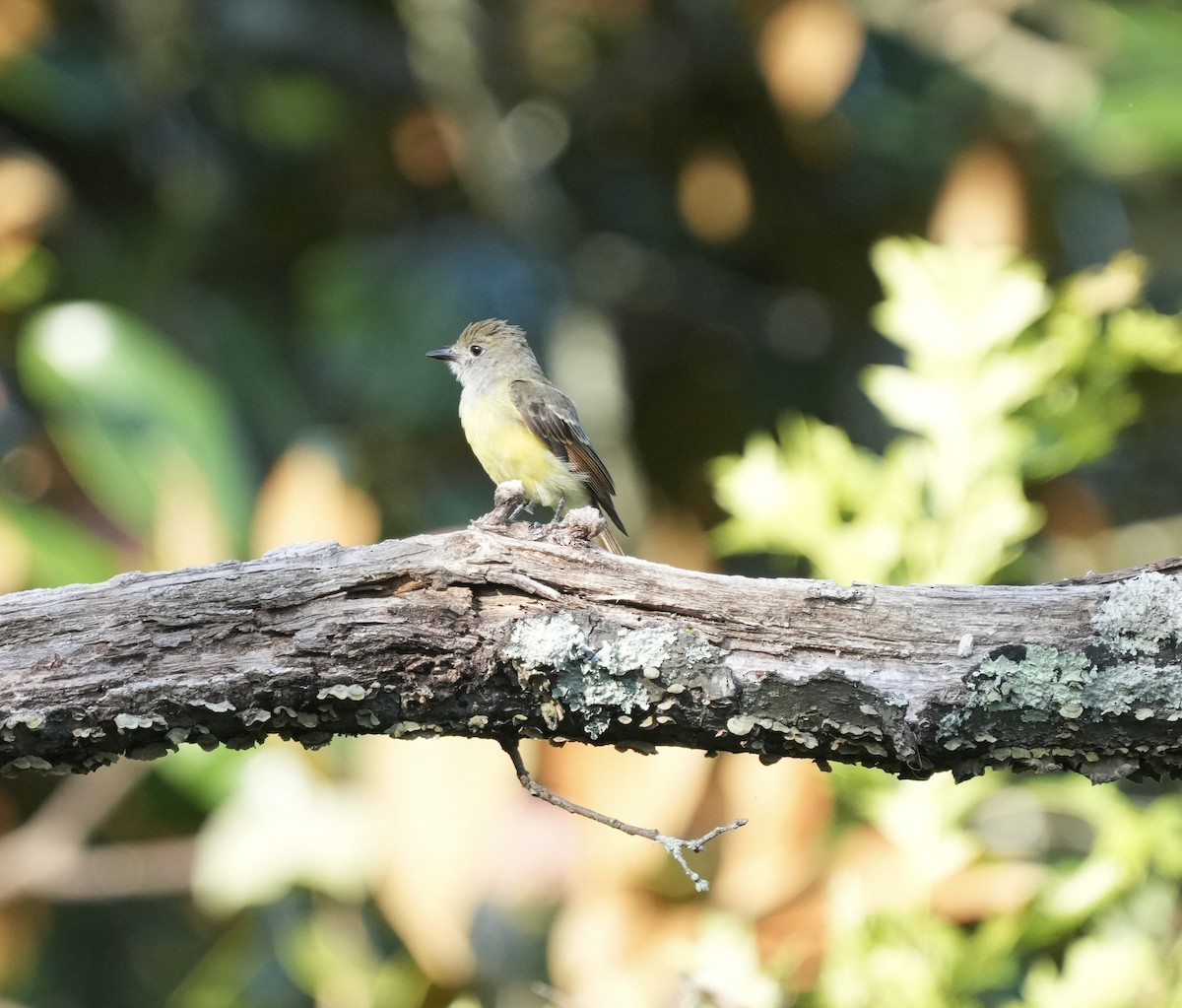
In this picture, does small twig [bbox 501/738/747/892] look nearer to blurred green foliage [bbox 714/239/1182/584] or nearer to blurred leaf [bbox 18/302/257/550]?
blurred green foliage [bbox 714/239/1182/584]

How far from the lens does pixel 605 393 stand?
6633 millimetres

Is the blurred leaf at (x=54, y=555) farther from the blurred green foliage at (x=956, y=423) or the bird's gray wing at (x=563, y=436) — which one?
the blurred green foliage at (x=956, y=423)

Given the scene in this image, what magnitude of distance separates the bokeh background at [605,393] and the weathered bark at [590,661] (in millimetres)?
849

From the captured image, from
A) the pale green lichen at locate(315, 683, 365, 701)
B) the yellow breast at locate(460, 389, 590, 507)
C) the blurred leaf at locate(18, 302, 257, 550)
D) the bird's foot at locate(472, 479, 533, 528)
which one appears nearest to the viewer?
the pale green lichen at locate(315, 683, 365, 701)

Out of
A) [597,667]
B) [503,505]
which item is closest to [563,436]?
[503,505]

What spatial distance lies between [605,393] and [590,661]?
15.1ft

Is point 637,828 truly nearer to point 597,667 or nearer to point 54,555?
point 597,667

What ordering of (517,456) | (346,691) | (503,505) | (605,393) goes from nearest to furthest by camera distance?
(346,691)
(503,505)
(517,456)
(605,393)

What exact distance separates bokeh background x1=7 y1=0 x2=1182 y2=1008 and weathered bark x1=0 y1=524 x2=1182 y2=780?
0.85 metres

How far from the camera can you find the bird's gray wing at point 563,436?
4.37 meters

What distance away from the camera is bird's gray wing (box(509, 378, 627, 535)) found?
14.3 feet

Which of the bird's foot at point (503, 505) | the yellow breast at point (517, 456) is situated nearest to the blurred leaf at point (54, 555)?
the yellow breast at point (517, 456)

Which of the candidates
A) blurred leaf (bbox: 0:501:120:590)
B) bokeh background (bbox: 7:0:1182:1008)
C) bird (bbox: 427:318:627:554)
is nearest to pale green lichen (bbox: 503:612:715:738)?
bokeh background (bbox: 7:0:1182:1008)

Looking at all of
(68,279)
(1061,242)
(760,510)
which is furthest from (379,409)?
(760,510)
